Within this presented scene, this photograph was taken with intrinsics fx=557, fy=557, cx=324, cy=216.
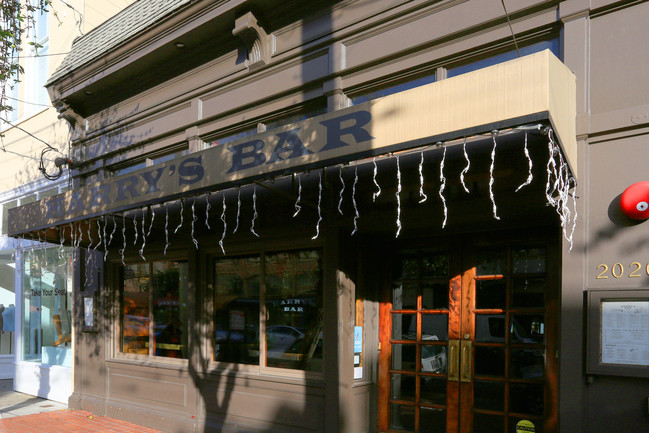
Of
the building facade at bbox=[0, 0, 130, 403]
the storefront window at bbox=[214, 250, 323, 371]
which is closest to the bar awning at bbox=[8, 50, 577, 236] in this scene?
the storefront window at bbox=[214, 250, 323, 371]

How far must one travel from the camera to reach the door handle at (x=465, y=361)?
18.6ft

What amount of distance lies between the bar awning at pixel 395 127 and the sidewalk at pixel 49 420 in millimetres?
3981

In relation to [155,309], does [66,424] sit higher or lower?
lower

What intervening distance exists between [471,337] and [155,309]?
5.25 m

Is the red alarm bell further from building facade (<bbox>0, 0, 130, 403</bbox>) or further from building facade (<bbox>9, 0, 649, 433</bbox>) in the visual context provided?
building facade (<bbox>0, 0, 130, 403</bbox>)

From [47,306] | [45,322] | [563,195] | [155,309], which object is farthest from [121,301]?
[563,195]

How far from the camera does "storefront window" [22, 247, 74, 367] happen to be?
35.6 feet

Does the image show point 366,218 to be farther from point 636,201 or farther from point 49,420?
point 49,420

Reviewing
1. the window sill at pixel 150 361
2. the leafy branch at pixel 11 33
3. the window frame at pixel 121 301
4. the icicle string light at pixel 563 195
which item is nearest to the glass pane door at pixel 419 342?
the icicle string light at pixel 563 195

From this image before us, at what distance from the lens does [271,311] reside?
7.25m

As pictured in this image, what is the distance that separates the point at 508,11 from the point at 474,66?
612mm

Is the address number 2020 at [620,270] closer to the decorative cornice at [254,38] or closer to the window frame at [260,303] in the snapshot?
the window frame at [260,303]

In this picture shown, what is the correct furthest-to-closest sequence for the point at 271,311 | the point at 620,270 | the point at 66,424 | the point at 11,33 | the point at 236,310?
the point at 66,424
the point at 236,310
the point at 271,311
the point at 11,33
the point at 620,270

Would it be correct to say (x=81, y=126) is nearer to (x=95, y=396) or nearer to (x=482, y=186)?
(x=95, y=396)
